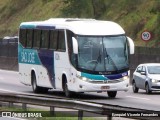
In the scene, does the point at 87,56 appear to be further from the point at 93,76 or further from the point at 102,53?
the point at 93,76

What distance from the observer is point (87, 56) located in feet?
Result: 92.7

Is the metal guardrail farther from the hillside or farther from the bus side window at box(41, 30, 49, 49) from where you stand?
the hillside

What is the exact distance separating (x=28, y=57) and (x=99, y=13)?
33566mm

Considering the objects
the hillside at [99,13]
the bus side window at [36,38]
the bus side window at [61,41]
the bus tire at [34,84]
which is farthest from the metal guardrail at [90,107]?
the hillside at [99,13]

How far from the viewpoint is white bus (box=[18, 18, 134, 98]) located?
92.2 feet

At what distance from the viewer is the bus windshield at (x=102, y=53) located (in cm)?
2823

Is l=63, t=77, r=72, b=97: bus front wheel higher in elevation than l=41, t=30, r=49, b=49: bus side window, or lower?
lower

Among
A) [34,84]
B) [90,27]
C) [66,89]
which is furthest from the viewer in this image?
[34,84]

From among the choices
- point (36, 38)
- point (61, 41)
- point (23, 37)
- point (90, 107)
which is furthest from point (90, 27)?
point (90, 107)

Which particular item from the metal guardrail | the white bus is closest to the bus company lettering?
the white bus

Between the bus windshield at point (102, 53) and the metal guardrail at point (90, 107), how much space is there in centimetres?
723

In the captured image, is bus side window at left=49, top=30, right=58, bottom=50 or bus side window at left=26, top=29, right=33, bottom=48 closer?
bus side window at left=49, top=30, right=58, bottom=50

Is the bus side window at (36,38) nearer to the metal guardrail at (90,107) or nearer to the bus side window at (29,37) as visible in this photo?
the bus side window at (29,37)

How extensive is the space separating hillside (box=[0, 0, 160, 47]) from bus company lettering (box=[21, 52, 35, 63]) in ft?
62.3
